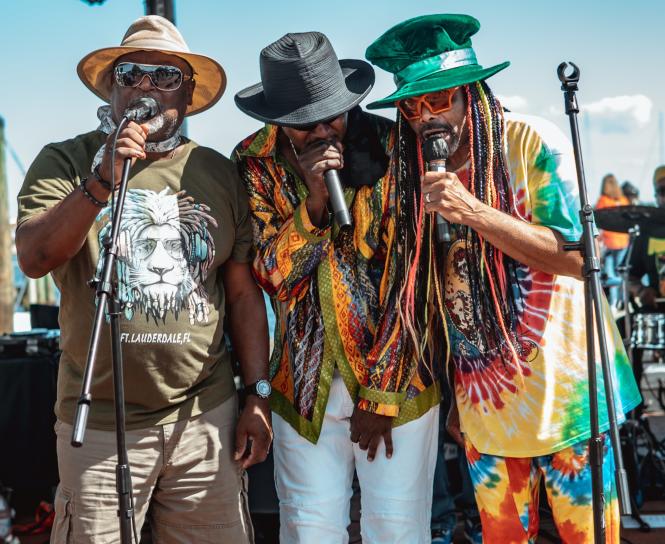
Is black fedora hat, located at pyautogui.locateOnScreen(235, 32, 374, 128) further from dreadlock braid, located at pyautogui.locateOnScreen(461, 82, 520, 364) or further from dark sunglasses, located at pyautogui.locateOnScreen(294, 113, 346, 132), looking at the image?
dreadlock braid, located at pyautogui.locateOnScreen(461, 82, 520, 364)

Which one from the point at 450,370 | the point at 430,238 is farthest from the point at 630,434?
the point at 430,238

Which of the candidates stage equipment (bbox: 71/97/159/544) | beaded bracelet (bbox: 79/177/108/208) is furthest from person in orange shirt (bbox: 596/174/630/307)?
stage equipment (bbox: 71/97/159/544)

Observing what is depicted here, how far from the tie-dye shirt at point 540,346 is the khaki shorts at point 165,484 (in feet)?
2.73

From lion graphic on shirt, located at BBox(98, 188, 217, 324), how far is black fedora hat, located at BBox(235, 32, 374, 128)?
40cm

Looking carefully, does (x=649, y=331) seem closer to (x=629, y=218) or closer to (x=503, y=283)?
(x=629, y=218)

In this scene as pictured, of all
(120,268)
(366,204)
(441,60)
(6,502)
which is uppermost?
(441,60)

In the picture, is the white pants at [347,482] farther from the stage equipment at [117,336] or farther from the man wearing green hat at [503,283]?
the stage equipment at [117,336]

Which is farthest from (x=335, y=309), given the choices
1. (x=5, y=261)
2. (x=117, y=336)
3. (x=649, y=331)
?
(x=5, y=261)

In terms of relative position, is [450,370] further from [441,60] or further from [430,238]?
[441,60]

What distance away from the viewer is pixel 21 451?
16.3ft

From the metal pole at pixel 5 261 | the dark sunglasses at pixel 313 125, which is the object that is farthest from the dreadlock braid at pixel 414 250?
the metal pole at pixel 5 261

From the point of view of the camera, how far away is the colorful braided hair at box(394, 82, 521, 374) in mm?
2389

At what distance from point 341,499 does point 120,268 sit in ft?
3.56

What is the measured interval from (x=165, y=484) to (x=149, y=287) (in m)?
0.66
